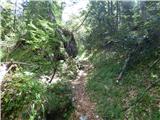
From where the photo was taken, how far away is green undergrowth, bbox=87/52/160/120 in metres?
9.58

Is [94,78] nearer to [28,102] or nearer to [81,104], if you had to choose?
[81,104]

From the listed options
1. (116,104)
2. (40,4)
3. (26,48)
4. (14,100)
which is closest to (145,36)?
(116,104)

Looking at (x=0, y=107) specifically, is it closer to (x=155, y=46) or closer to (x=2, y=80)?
(x=2, y=80)

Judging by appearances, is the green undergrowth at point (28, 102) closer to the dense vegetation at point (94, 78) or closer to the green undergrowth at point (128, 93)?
the dense vegetation at point (94, 78)

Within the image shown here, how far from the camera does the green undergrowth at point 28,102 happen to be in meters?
8.72

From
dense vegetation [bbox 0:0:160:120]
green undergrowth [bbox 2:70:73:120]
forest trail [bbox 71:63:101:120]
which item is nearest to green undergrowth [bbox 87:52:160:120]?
dense vegetation [bbox 0:0:160:120]

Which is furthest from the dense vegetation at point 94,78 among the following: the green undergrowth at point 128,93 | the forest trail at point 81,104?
the forest trail at point 81,104

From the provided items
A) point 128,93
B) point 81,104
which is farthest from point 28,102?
point 128,93

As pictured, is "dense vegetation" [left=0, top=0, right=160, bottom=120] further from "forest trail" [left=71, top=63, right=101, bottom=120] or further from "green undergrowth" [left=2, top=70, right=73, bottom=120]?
"forest trail" [left=71, top=63, right=101, bottom=120]

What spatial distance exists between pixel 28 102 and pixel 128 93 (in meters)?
4.68

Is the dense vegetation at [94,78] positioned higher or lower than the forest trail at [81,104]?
higher

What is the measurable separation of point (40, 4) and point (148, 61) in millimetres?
13964

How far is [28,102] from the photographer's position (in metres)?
9.02

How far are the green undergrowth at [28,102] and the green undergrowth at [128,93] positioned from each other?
5.99 feet
